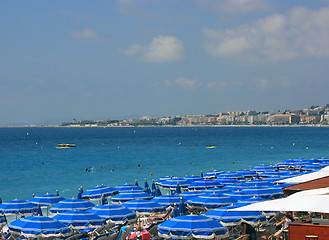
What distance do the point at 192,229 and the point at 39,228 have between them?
475cm

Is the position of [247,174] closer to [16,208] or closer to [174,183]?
[174,183]

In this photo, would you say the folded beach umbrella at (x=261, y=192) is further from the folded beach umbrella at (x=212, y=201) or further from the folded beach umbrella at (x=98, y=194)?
the folded beach umbrella at (x=98, y=194)

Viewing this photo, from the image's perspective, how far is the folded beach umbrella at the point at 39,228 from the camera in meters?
12.9

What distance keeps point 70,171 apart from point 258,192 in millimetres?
34792

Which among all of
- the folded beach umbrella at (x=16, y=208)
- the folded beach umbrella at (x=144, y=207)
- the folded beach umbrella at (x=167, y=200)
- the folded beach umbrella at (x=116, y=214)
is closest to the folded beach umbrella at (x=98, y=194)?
the folded beach umbrella at (x=16, y=208)

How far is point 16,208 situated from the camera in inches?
688

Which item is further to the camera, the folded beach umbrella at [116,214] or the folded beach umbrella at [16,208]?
the folded beach umbrella at [16,208]

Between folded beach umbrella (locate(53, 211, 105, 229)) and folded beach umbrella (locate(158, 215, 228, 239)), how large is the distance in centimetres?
327

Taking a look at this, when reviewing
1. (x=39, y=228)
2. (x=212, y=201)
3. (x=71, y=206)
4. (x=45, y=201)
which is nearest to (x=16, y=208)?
(x=45, y=201)

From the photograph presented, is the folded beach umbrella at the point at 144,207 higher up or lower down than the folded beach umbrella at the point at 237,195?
lower down

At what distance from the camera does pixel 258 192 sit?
1859cm

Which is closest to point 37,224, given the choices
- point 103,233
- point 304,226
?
point 103,233

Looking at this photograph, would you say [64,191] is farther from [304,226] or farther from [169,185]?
[304,226]

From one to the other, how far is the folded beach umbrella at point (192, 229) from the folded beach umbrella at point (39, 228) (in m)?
3.28
